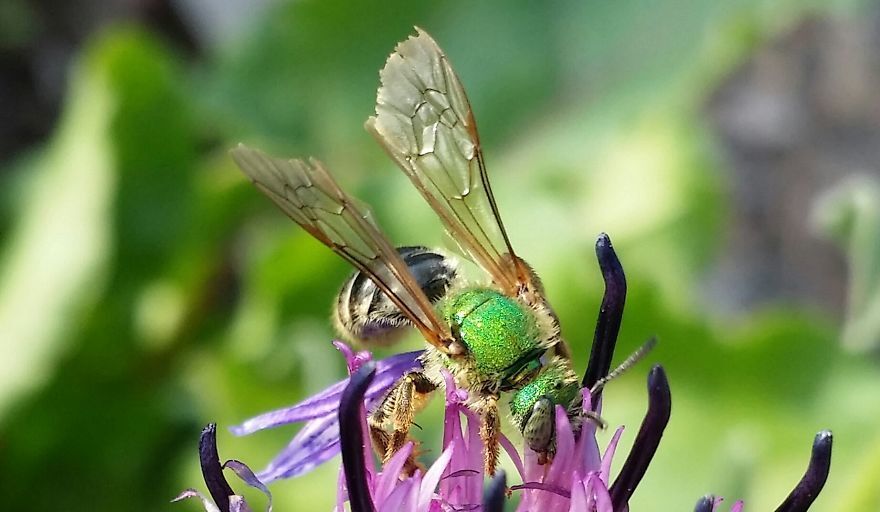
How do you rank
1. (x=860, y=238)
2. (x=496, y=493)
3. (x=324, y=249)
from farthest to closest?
1. (x=324, y=249)
2. (x=860, y=238)
3. (x=496, y=493)

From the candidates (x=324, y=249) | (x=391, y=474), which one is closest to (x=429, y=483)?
(x=391, y=474)

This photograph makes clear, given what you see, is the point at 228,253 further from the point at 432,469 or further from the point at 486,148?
the point at 432,469

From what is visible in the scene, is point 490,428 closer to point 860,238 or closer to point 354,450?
point 354,450

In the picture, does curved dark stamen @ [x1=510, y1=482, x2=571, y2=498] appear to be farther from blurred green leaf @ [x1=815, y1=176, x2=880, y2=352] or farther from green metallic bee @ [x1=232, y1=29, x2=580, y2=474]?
blurred green leaf @ [x1=815, y1=176, x2=880, y2=352]

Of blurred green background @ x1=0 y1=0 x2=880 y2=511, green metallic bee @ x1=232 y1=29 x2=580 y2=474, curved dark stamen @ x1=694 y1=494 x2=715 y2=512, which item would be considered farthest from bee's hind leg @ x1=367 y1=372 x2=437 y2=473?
blurred green background @ x1=0 y1=0 x2=880 y2=511

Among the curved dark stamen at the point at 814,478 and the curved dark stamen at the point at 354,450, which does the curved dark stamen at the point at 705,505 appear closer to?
the curved dark stamen at the point at 814,478

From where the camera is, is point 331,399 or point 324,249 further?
point 324,249

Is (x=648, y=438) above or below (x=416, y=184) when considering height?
below
